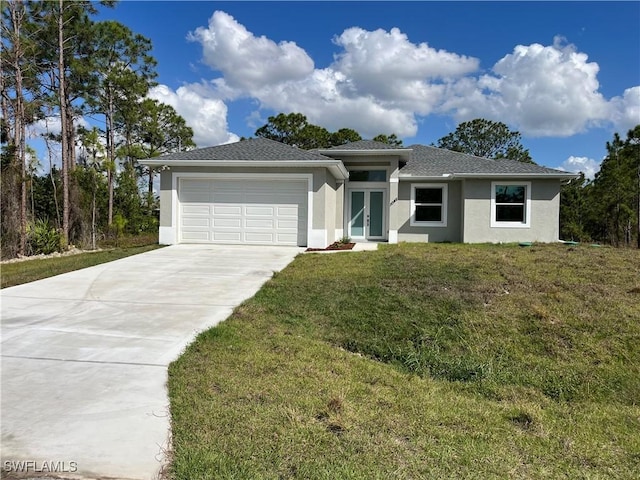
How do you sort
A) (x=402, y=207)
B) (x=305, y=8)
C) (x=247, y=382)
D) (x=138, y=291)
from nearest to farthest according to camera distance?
(x=247, y=382), (x=138, y=291), (x=305, y=8), (x=402, y=207)

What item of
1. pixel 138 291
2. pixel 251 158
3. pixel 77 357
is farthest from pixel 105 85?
pixel 77 357

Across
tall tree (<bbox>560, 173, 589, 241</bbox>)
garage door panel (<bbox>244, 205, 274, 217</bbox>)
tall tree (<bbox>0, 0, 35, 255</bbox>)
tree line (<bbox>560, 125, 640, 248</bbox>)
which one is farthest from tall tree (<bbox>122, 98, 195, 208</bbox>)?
tree line (<bbox>560, 125, 640, 248</bbox>)

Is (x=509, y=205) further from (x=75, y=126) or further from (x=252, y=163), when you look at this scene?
(x=75, y=126)

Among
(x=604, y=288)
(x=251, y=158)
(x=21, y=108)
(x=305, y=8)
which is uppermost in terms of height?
(x=305, y=8)

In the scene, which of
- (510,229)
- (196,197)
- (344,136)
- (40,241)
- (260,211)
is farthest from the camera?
(344,136)

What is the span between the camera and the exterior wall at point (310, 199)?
13.8 metres

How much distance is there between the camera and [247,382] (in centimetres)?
399

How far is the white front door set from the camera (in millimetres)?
17281

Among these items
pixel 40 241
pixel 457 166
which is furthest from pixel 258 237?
pixel 457 166

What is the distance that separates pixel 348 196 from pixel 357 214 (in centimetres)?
85

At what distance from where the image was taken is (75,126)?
27031 mm

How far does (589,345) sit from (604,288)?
262 cm

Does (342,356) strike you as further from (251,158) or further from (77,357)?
(251,158)

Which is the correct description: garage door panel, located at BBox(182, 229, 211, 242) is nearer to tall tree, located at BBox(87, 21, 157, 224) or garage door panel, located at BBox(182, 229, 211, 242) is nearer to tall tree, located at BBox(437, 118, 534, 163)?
tall tree, located at BBox(87, 21, 157, 224)
